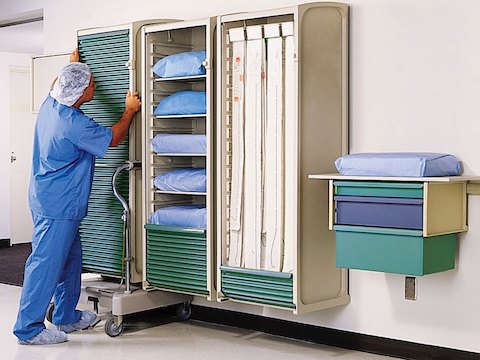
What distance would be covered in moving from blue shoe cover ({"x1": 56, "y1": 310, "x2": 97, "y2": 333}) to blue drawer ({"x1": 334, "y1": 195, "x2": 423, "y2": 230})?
2.01m

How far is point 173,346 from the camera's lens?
500 cm

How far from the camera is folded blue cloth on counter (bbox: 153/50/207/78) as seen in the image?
5070 mm

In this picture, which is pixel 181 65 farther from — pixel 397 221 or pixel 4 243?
pixel 4 243

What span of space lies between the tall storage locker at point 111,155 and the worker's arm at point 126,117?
8 cm

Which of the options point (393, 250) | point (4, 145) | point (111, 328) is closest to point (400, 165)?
point (393, 250)

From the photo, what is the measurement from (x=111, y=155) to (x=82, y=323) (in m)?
1.17

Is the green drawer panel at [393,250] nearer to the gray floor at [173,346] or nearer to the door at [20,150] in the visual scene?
the gray floor at [173,346]

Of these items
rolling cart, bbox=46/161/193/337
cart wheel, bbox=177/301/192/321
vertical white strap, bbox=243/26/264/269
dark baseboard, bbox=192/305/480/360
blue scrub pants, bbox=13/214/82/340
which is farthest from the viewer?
cart wheel, bbox=177/301/192/321

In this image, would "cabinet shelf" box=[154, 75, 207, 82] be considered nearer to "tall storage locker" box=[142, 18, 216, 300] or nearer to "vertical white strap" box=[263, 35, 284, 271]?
"tall storage locker" box=[142, 18, 216, 300]

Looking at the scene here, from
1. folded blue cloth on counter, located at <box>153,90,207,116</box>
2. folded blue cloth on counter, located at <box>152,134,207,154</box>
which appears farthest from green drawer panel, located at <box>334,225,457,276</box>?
folded blue cloth on counter, located at <box>153,90,207,116</box>

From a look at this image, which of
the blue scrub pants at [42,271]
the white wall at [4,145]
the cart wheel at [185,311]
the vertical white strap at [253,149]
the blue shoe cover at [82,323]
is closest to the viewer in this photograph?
the vertical white strap at [253,149]

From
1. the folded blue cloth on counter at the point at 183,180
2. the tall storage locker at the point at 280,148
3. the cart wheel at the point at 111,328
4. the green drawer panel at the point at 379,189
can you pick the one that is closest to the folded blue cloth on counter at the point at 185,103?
the tall storage locker at the point at 280,148

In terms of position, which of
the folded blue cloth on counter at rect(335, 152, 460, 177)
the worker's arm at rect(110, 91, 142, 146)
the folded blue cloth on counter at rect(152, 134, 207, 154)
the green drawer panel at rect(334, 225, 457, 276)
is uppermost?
the worker's arm at rect(110, 91, 142, 146)

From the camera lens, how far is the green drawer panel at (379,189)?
13.3ft
